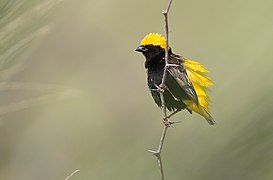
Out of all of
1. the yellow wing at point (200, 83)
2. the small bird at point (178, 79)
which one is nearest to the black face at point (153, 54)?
the small bird at point (178, 79)

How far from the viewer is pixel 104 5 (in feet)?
14.1

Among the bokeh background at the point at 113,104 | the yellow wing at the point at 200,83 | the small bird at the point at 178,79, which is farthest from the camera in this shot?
the yellow wing at the point at 200,83

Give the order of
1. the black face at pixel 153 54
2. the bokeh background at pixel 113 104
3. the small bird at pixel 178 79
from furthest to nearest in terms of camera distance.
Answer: the black face at pixel 153 54, the small bird at pixel 178 79, the bokeh background at pixel 113 104

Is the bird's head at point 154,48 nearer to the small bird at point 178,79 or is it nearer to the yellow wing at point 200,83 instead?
the small bird at point 178,79

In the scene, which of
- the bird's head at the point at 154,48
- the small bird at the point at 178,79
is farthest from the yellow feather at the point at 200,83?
Answer: the bird's head at the point at 154,48

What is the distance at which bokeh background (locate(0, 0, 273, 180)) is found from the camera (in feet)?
3.32

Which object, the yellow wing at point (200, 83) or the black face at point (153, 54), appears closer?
the yellow wing at point (200, 83)

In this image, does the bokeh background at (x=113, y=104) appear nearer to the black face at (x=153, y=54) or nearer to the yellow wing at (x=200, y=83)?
the yellow wing at (x=200, y=83)

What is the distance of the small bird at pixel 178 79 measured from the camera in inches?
74.1

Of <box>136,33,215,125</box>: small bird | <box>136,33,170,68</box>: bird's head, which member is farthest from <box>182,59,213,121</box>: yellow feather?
<box>136,33,170,68</box>: bird's head

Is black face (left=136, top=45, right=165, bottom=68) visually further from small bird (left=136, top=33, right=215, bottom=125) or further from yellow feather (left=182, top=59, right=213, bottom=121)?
yellow feather (left=182, top=59, right=213, bottom=121)

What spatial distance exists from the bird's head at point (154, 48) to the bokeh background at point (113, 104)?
19cm

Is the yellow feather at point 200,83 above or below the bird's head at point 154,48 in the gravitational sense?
below

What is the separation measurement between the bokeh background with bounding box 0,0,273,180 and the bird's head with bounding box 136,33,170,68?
19 cm
